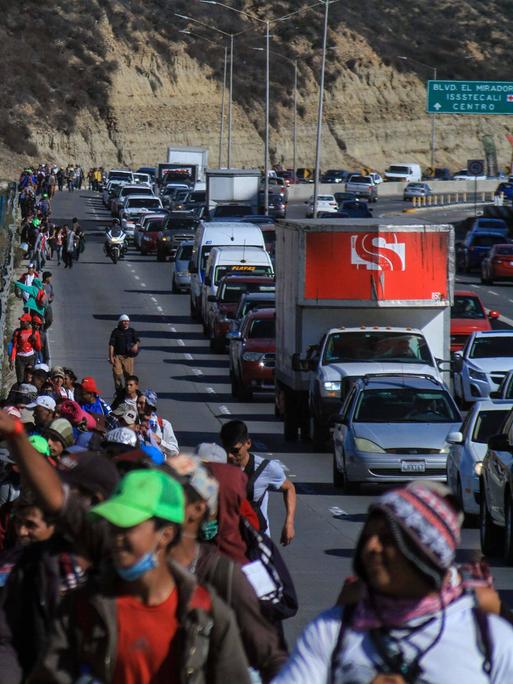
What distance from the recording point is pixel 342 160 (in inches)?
5458

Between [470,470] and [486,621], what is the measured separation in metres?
13.6

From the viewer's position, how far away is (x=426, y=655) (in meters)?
4.63

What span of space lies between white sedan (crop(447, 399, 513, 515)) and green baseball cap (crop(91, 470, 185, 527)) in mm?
12957

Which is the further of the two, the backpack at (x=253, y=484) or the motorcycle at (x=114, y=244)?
the motorcycle at (x=114, y=244)

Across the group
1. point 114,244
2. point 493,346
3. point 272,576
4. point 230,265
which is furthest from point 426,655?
point 114,244

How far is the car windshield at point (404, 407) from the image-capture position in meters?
22.2

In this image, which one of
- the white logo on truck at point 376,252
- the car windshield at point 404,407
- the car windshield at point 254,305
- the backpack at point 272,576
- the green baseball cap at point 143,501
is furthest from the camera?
the car windshield at point 254,305

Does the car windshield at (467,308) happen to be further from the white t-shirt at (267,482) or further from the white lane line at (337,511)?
the white t-shirt at (267,482)

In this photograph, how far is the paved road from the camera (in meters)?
16.2

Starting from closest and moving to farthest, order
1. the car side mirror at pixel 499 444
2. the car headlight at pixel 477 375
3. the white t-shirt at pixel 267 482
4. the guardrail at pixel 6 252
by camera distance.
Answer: the white t-shirt at pixel 267 482 → the car side mirror at pixel 499 444 → the guardrail at pixel 6 252 → the car headlight at pixel 477 375

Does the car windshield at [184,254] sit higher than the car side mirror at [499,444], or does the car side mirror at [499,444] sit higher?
the car side mirror at [499,444]

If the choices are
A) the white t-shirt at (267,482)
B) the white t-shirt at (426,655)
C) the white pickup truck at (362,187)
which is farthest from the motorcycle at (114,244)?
the white t-shirt at (426,655)

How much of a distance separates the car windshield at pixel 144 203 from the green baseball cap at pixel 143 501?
7290cm

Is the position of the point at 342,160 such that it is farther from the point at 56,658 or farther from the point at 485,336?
the point at 56,658
